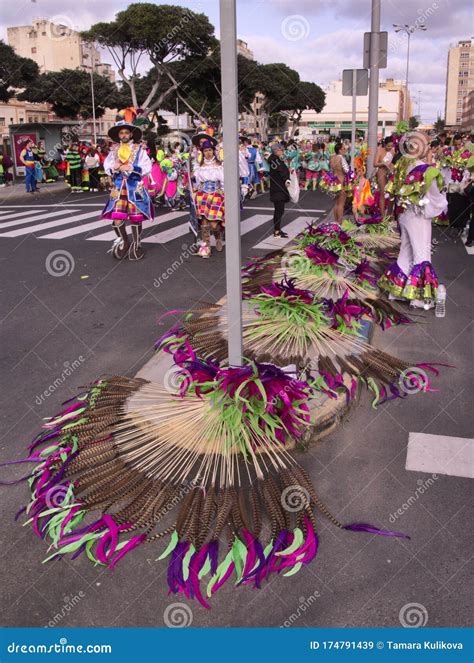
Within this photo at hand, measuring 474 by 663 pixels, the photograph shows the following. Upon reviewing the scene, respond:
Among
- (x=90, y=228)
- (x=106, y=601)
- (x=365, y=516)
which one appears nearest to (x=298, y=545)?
(x=365, y=516)

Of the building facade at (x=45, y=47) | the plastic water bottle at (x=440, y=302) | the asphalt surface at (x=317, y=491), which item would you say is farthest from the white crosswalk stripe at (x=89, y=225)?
the building facade at (x=45, y=47)

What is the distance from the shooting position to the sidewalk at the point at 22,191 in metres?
21.2

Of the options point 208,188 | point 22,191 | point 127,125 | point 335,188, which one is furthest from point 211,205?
point 22,191

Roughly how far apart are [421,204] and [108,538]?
5082mm

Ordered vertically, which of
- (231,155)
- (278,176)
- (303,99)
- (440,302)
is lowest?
(440,302)

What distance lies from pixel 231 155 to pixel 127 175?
21.7ft

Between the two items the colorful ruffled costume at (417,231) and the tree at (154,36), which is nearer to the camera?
the colorful ruffled costume at (417,231)

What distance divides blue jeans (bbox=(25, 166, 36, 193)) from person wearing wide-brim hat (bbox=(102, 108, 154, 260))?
44.3ft

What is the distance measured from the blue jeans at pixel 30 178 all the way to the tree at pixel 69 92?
33643 mm

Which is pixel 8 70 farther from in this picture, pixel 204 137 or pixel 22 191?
pixel 204 137

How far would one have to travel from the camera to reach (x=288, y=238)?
12062mm

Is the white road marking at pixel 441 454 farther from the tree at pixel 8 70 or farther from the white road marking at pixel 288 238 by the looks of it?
the tree at pixel 8 70

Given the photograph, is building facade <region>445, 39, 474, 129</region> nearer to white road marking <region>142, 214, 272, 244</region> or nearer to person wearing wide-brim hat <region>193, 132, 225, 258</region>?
white road marking <region>142, 214, 272, 244</region>

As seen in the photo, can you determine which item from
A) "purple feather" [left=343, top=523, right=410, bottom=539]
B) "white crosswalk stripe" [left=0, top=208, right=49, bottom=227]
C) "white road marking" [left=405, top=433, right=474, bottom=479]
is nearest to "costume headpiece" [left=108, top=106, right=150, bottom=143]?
"white crosswalk stripe" [left=0, top=208, right=49, bottom=227]
